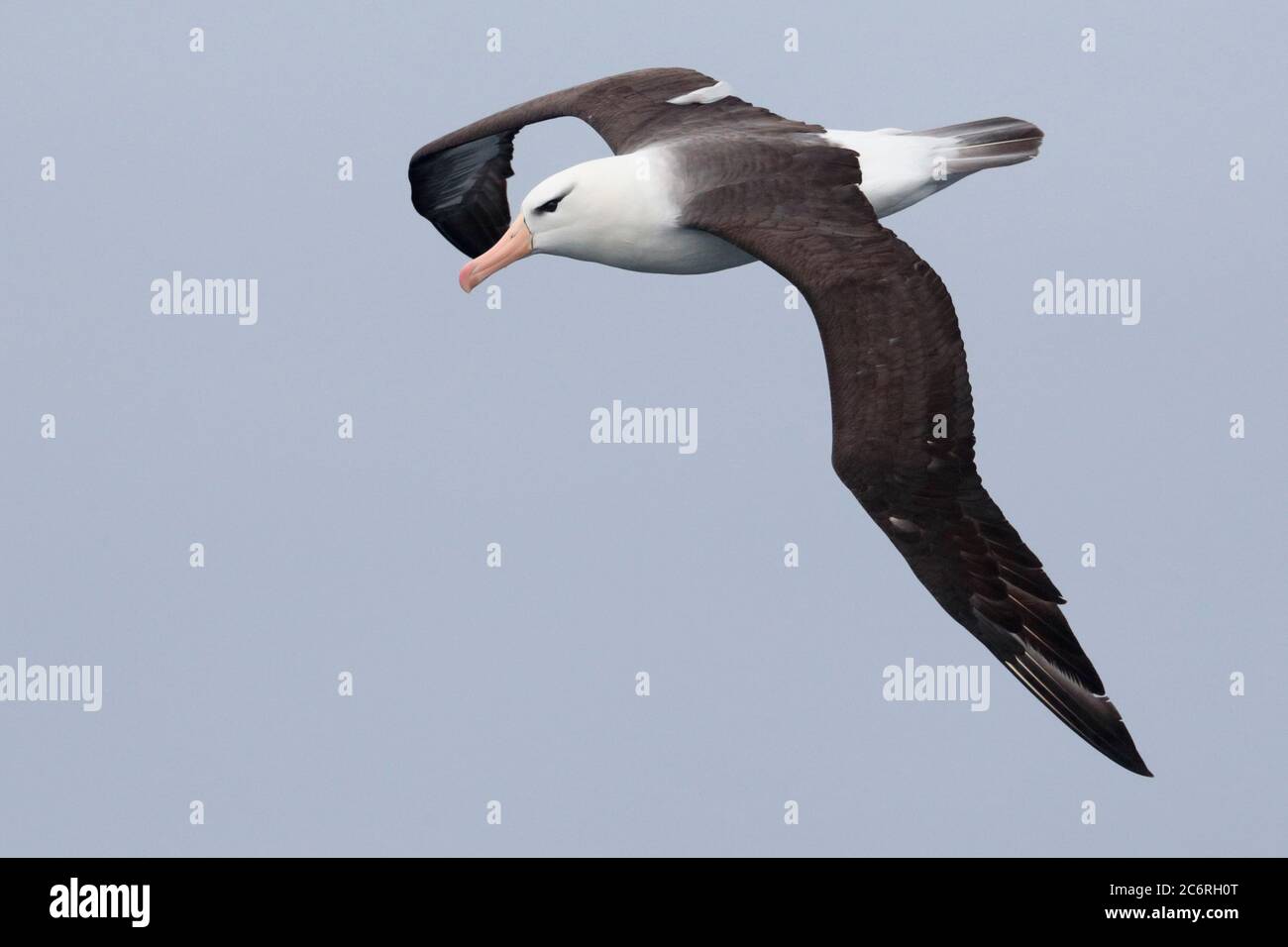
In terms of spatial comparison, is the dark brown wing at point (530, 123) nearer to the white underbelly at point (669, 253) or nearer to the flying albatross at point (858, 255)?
the flying albatross at point (858, 255)

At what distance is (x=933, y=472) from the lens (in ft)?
35.9

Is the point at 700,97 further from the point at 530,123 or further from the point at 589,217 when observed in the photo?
the point at 589,217

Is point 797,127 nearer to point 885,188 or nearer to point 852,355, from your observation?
point 885,188

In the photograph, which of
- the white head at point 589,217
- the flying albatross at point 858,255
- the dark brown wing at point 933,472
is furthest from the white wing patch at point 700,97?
the dark brown wing at point 933,472

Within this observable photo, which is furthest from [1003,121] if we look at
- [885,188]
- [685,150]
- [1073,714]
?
[1073,714]

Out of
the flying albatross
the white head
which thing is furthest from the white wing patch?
the white head

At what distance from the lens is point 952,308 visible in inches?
440

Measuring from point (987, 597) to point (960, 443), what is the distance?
0.73m

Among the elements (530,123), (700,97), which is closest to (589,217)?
(700,97)

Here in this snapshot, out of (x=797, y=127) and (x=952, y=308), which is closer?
(x=952, y=308)

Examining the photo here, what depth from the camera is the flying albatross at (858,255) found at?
35.8 ft

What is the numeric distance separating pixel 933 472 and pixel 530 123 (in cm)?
402

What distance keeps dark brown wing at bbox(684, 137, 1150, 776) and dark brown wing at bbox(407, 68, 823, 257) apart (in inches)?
75.8

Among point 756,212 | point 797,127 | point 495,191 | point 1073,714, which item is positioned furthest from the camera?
point 495,191
